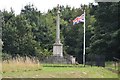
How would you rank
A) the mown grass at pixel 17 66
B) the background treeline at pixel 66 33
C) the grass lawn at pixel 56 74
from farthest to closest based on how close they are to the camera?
the background treeline at pixel 66 33, the mown grass at pixel 17 66, the grass lawn at pixel 56 74

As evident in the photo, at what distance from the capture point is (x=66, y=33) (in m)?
38.7

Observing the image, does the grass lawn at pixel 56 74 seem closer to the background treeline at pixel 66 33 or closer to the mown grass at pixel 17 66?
the mown grass at pixel 17 66

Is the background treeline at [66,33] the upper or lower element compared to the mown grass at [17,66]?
upper

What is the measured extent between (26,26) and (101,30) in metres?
8.48

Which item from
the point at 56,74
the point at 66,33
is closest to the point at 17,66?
the point at 56,74

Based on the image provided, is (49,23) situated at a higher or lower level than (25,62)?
higher

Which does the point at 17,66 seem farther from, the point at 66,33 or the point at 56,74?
the point at 66,33

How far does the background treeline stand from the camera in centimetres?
2822

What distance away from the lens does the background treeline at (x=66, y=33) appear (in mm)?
28219

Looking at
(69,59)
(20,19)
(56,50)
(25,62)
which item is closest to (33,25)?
(20,19)

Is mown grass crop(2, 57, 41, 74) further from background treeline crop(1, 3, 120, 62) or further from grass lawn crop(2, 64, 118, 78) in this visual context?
background treeline crop(1, 3, 120, 62)

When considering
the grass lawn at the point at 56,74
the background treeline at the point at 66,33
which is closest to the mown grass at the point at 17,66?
the grass lawn at the point at 56,74

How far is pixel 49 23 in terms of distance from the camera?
42.2m

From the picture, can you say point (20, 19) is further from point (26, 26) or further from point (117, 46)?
point (117, 46)
